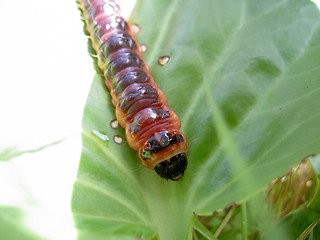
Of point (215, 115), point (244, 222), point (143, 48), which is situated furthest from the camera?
point (143, 48)

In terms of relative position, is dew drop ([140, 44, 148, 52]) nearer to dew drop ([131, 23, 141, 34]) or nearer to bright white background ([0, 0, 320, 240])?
dew drop ([131, 23, 141, 34])

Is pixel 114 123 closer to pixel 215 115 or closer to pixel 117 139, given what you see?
pixel 117 139

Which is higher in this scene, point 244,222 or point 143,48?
point 143,48

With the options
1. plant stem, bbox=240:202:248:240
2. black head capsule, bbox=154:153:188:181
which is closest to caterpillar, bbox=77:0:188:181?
black head capsule, bbox=154:153:188:181

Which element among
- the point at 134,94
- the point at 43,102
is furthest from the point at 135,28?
the point at 43,102

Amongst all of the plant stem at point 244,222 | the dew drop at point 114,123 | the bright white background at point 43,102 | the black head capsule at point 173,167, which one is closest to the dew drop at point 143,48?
the bright white background at point 43,102

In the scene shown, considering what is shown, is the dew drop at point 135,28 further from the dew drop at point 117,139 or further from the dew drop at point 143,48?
the dew drop at point 117,139
